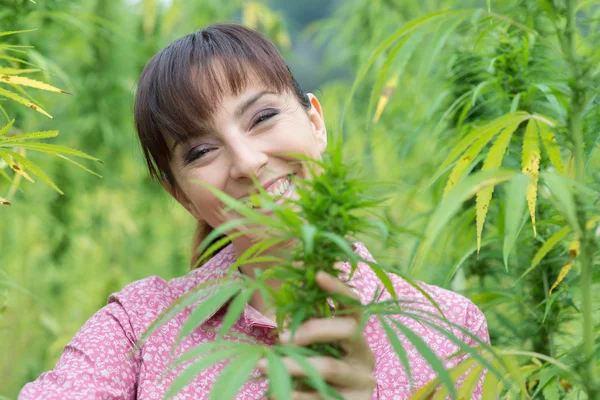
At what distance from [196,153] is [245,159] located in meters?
0.09

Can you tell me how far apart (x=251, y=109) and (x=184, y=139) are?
95 mm

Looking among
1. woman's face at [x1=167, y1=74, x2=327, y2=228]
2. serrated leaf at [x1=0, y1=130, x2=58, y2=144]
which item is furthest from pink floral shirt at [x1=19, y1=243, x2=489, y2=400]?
serrated leaf at [x1=0, y1=130, x2=58, y2=144]

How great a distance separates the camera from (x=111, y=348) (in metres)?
0.98

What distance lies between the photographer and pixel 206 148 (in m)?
0.96

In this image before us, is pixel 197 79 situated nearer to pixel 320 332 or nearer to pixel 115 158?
pixel 320 332

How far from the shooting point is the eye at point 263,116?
0.94 metres

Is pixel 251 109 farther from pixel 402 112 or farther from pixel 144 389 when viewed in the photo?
pixel 402 112

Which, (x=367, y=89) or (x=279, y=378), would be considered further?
(x=367, y=89)

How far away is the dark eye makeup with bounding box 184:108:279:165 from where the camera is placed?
94 cm

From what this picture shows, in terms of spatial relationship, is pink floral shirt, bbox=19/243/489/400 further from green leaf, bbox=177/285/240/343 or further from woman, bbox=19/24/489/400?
green leaf, bbox=177/285/240/343

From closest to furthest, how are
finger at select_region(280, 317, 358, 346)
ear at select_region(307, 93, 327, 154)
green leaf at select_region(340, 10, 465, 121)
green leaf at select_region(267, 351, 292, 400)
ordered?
green leaf at select_region(267, 351, 292, 400), finger at select_region(280, 317, 358, 346), green leaf at select_region(340, 10, 465, 121), ear at select_region(307, 93, 327, 154)

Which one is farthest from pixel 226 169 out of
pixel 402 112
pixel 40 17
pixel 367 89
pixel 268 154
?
pixel 367 89

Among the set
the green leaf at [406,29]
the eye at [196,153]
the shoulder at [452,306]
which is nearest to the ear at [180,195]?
the eye at [196,153]

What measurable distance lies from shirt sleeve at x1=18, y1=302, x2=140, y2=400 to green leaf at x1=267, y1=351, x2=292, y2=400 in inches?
18.2
